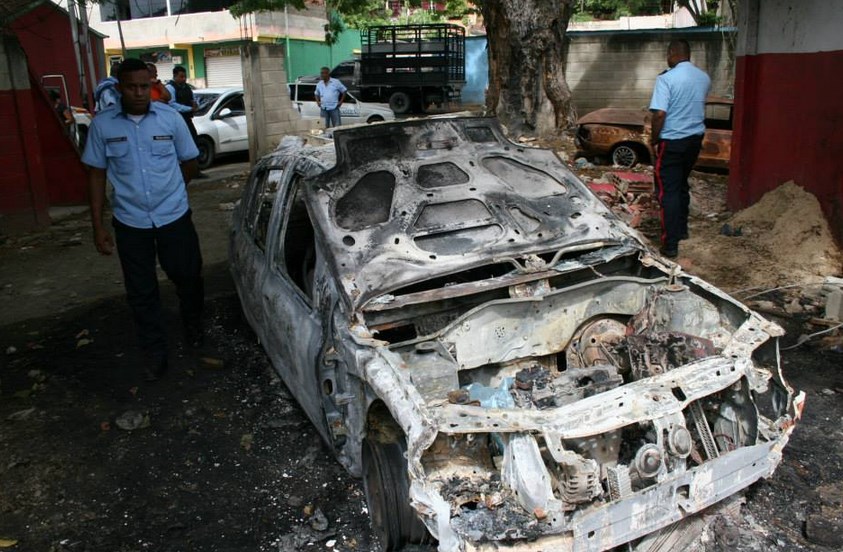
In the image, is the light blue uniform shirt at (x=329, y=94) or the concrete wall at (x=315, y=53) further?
the concrete wall at (x=315, y=53)

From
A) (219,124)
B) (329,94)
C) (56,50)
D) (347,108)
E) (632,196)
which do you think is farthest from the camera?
(56,50)

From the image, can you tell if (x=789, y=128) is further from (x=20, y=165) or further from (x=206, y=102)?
(x=206, y=102)

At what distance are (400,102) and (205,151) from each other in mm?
8104

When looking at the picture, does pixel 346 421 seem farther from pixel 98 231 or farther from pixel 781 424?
pixel 98 231

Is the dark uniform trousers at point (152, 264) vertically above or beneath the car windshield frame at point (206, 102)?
beneath

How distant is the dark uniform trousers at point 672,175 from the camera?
6.33 meters

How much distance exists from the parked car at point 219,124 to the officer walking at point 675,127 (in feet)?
31.7

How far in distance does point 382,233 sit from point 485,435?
139 cm

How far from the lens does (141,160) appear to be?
4.50m

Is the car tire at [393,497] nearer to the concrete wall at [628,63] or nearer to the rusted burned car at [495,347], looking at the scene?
the rusted burned car at [495,347]

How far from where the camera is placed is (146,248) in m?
4.65

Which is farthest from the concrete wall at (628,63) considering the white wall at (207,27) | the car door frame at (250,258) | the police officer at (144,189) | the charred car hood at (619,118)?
the police officer at (144,189)

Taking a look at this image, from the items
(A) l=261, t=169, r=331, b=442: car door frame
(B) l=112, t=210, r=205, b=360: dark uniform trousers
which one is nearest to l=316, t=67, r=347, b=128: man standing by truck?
(B) l=112, t=210, r=205, b=360: dark uniform trousers

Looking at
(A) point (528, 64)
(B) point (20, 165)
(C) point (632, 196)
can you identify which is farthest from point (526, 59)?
(B) point (20, 165)
